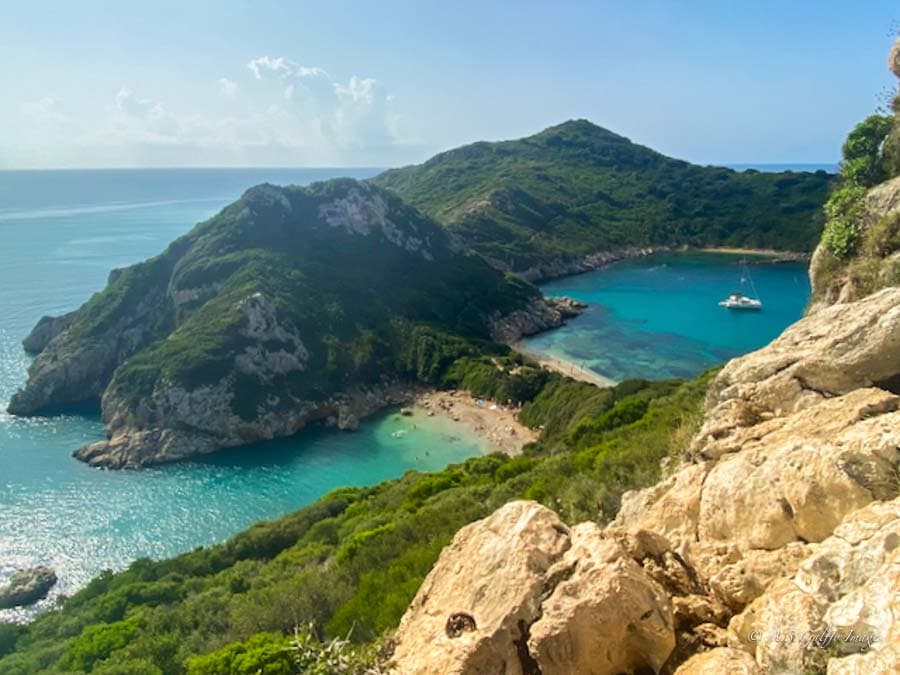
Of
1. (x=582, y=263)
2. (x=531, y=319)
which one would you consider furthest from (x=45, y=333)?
(x=582, y=263)

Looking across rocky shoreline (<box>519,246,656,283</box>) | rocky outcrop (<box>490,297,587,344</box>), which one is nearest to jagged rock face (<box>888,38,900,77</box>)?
rocky outcrop (<box>490,297,587,344</box>)

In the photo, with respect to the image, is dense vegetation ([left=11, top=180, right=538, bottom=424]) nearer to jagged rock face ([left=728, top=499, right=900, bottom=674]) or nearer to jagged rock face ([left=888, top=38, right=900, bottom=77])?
jagged rock face ([left=888, top=38, right=900, bottom=77])

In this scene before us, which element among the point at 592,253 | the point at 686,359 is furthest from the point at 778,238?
the point at 686,359

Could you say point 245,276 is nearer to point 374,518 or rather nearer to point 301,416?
point 301,416

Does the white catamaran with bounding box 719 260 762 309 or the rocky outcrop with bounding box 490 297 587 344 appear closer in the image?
the rocky outcrop with bounding box 490 297 587 344

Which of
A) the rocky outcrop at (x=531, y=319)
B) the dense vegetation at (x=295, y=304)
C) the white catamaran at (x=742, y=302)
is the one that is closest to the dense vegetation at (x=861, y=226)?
the dense vegetation at (x=295, y=304)

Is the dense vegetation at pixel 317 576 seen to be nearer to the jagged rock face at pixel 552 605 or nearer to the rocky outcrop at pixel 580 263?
the jagged rock face at pixel 552 605
